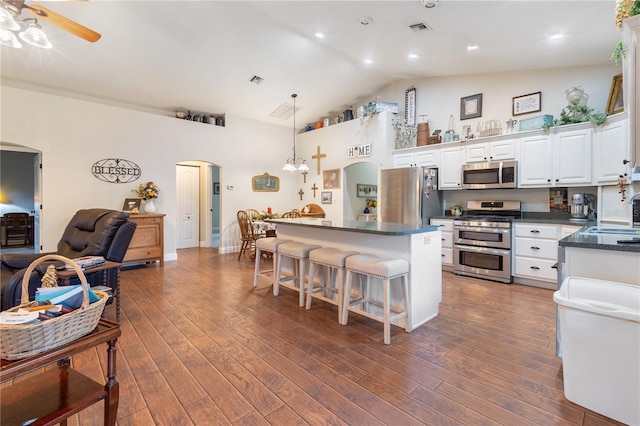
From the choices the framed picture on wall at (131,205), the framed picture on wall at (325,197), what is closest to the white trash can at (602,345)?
the framed picture on wall at (325,197)

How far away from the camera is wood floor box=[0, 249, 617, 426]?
5.38ft

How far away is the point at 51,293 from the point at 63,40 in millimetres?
4461

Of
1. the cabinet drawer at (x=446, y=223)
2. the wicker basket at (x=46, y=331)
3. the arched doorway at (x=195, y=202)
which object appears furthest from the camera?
the arched doorway at (x=195, y=202)

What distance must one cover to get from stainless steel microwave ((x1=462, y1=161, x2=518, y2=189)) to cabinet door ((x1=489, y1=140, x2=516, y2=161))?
0.32ft

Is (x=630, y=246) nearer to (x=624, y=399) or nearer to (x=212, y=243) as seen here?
(x=624, y=399)

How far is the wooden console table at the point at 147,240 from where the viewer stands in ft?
16.7

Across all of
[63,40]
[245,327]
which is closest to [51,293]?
[245,327]

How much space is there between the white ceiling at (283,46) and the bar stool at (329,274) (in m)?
2.76

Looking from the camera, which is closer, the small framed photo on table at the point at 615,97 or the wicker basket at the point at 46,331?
the wicker basket at the point at 46,331

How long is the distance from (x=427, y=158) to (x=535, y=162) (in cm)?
160

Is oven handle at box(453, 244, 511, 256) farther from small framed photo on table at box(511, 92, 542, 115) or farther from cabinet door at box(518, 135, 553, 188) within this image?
small framed photo on table at box(511, 92, 542, 115)

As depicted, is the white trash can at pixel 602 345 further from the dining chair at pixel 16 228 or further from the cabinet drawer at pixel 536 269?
the dining chair at pixel 16 228

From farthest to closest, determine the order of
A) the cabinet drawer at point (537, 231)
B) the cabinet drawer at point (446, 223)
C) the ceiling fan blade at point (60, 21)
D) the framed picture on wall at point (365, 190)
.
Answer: the framed picture on wall at point (365, 190) < the cabinet drawer at point (446, 223) < the cabinet drawer at point (537, 231) < the ceiling fan blade at point (60, 21)

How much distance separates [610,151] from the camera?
355 centimetres
